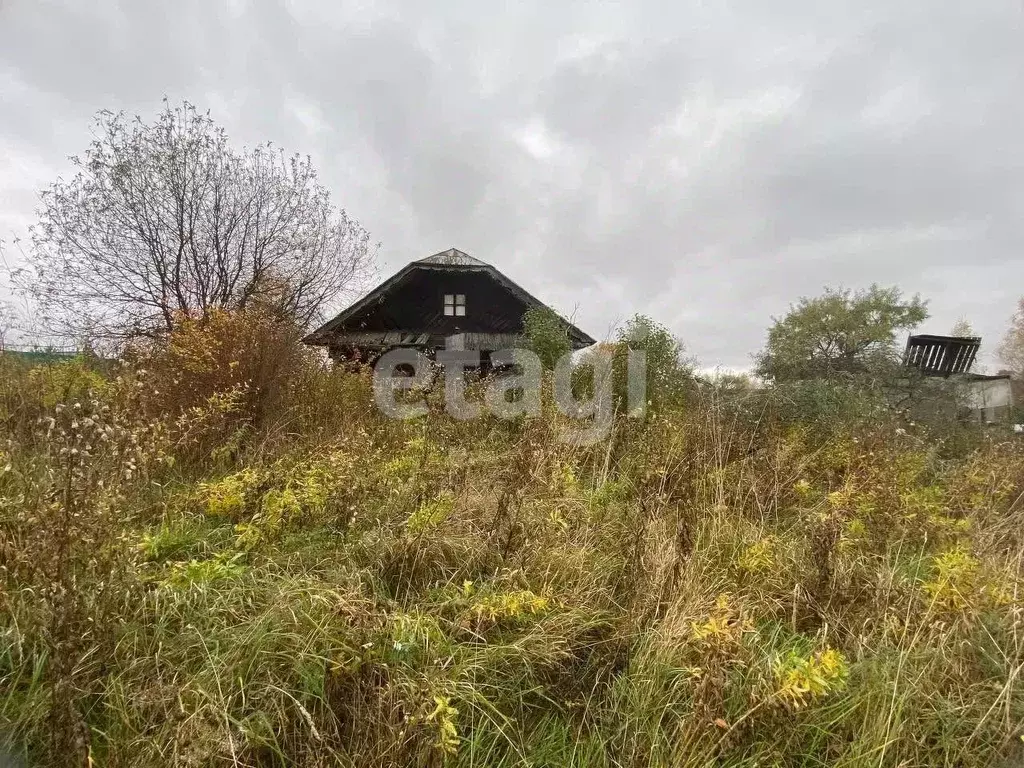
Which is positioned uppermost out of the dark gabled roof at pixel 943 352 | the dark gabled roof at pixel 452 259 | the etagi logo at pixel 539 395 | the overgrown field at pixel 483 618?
the dark gabled roof at pixel 452 259

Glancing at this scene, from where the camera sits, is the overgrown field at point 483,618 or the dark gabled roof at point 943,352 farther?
the dark gabled roof at point 943,352

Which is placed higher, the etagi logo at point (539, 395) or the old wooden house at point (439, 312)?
the old wooden house at point (439, 312)

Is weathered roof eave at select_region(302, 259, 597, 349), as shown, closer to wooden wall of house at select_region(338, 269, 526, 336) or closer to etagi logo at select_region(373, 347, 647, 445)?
wooden wall of house at select_region(338, 269, 526, 336)

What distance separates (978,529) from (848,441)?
1.62 meters

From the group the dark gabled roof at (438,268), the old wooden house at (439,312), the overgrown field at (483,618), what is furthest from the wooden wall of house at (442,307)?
the overgrown field at (483,618)

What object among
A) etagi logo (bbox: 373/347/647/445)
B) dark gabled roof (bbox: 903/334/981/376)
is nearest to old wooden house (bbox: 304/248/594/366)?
etagi logo (bbox: 373/347/647/445)

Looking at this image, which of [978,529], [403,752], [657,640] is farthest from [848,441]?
[403,752]

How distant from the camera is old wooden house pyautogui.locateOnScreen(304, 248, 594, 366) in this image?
41.5 feet

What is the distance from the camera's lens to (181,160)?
40.0ft

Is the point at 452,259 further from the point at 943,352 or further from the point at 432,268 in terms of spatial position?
the point at 943,352

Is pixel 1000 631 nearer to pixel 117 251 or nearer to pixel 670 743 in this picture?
pixel 670 743

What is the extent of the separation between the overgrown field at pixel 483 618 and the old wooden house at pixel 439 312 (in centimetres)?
950

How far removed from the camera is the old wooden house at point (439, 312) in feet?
41.5

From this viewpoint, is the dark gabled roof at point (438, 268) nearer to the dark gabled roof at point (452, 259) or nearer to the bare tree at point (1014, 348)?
the dark gabled roof at point (452, 259)
